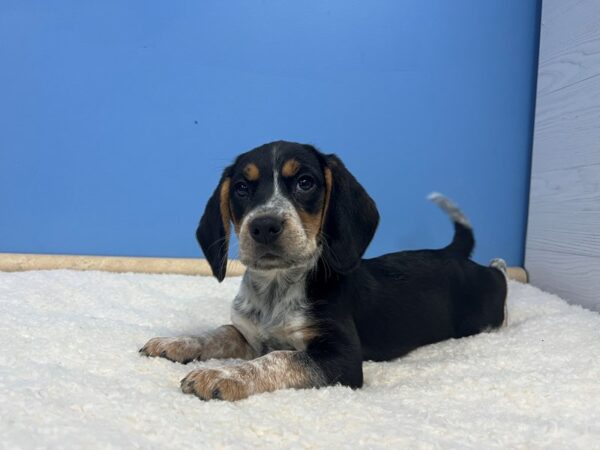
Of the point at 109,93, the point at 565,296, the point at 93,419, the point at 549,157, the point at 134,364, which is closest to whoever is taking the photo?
the point at 93,419

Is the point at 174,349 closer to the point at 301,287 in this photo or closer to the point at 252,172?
the point at 301,287

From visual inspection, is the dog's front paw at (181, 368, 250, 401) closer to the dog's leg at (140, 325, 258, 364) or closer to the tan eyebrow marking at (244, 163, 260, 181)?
the dog's leg at (140, 325, 258, 364)

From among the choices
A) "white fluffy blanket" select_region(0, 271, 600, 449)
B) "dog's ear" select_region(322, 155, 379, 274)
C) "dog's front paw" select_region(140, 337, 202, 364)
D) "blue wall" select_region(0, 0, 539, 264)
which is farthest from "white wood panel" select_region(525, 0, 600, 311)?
"dog's front paw" select_region(140, 337, 202, 364)

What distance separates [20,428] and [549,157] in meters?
3.80

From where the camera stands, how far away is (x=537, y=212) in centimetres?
398

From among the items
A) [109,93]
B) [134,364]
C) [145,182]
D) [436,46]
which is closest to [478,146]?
[436,46]

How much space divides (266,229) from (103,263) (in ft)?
8.26

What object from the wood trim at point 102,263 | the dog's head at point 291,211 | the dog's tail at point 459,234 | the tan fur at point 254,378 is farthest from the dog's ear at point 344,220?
the wood trim at point 102,263

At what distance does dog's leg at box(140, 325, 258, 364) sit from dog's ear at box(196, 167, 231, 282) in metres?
0.26

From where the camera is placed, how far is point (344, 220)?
218 centimetres

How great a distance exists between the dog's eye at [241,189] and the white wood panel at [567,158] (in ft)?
7.74

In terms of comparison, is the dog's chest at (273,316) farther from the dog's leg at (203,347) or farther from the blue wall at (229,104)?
the blue wall at (229,104)

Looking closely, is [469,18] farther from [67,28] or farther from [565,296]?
[67,28]

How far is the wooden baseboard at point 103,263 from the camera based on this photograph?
12.8 ft
